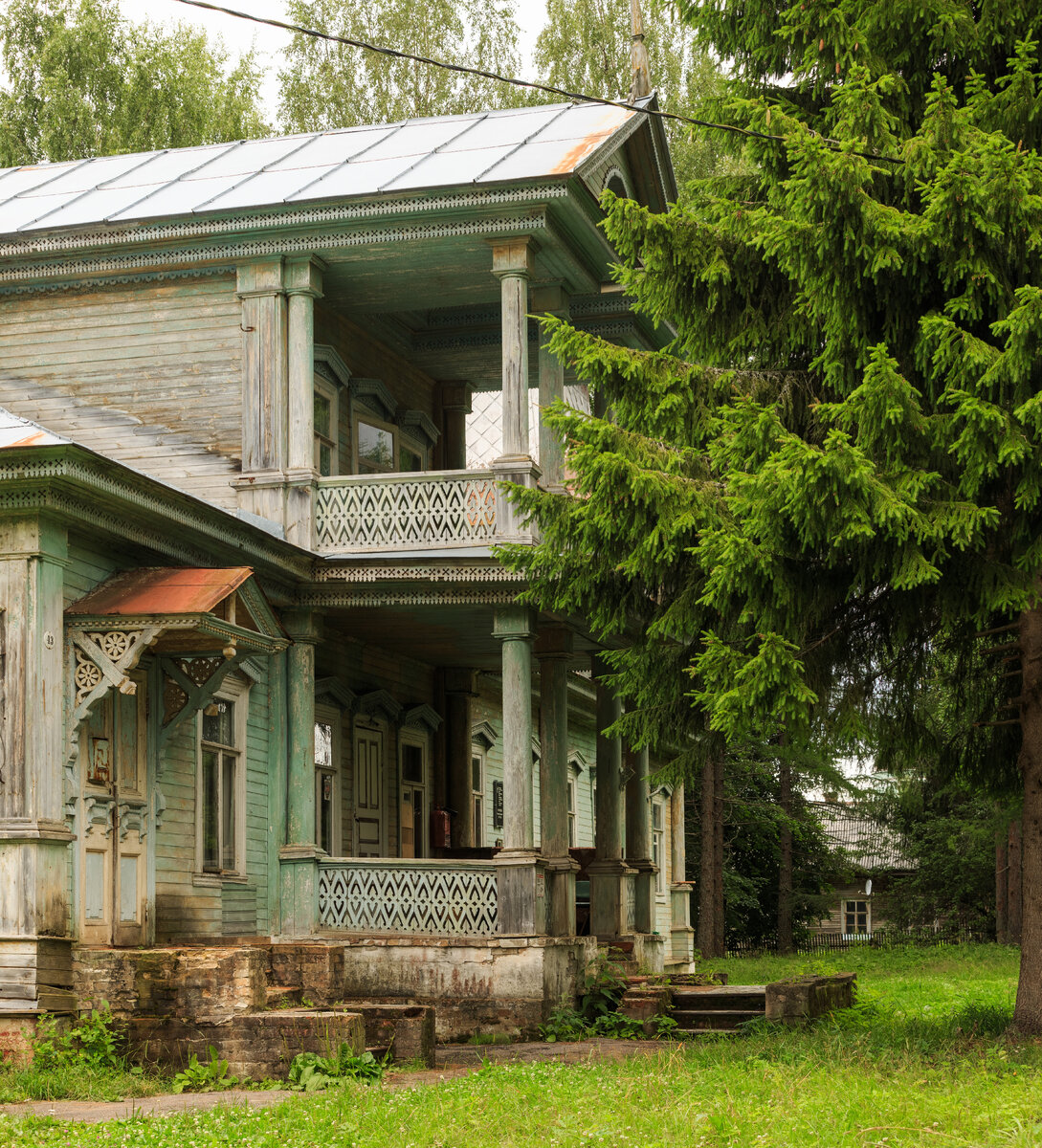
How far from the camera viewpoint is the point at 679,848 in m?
28.3

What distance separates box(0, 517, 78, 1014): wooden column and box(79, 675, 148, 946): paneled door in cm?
61

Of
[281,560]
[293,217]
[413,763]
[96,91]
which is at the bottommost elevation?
[413,763]

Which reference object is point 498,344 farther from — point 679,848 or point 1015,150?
point 679,848

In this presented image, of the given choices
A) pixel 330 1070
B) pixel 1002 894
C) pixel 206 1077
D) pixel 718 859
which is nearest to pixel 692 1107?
pixel 330 1070

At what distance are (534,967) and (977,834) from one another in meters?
26.8

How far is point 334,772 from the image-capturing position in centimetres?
1836

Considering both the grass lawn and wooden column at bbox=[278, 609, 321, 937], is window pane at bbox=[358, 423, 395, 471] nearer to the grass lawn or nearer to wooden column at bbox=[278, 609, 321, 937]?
wooden column at bbox=[278, 609, 321, 937]

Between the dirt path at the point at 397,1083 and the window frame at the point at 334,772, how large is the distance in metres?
4.24

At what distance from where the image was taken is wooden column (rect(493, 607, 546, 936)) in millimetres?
15086

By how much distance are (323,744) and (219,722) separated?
119 inches

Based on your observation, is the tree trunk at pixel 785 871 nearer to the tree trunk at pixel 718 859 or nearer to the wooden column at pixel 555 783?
the tree trunk at pixel 718 859

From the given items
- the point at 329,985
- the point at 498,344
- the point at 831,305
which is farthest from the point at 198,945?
the point at 498,344

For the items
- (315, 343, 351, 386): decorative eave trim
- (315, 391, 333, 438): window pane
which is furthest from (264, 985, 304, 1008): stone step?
(315, 343, 351, 386): decorative eave trim

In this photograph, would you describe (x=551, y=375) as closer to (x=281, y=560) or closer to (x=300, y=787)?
(x=281, y=560)
